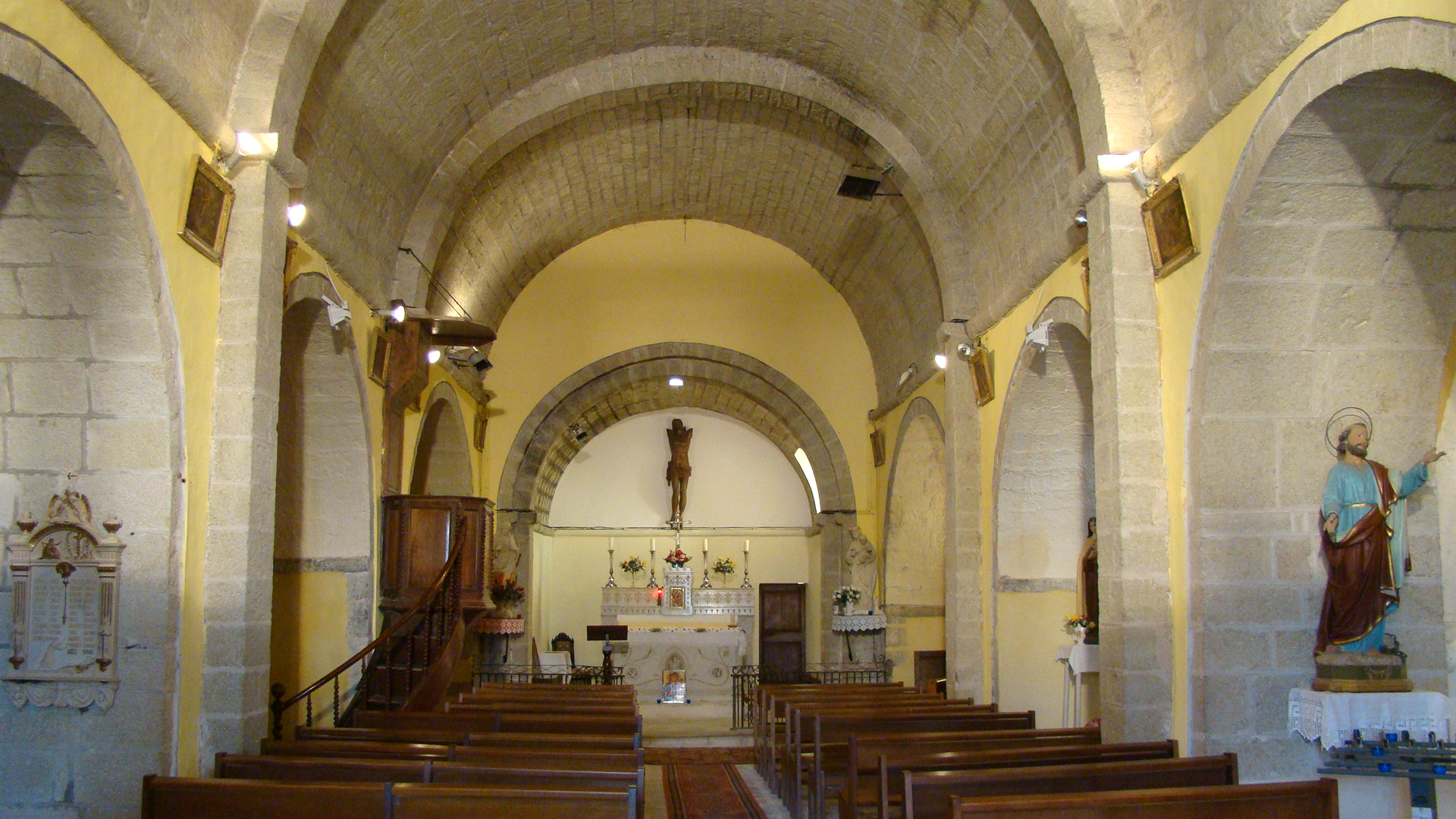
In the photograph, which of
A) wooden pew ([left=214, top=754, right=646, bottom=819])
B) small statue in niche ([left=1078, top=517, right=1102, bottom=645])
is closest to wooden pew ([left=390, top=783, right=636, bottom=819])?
wooden pew ([left=214, top=754, right=646, bottom=819])

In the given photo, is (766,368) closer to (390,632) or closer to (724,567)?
(724,567)

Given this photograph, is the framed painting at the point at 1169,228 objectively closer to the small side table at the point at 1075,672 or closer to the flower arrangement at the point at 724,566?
the small side table at the point at 1075,672

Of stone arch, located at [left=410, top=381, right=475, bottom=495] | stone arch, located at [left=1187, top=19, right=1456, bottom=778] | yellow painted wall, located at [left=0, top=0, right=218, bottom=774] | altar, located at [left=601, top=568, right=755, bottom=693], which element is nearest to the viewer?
yellow painted wall, located at [left=0, top=0, right=218, bottom=774]

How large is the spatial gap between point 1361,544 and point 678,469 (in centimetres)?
1422

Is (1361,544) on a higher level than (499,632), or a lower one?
higher

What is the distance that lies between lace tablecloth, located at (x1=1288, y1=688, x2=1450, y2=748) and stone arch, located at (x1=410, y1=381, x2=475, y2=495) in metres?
9.25

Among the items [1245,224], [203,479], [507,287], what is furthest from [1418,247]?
[507,287]

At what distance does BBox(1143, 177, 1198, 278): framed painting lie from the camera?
5.95 metres

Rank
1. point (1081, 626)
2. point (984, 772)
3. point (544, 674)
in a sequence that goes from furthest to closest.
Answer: point (544, 674) < point (1081, 626) < point (984, 772)

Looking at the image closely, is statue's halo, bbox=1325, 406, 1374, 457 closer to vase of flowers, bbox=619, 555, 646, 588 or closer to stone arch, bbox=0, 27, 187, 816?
stone arch, bbox=0, 27, 187, 816

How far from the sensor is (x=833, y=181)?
12680 mm

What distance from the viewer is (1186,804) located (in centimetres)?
449

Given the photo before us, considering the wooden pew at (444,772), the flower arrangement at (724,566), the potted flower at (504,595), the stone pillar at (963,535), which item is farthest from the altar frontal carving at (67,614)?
the flower arrangement at (724,566)

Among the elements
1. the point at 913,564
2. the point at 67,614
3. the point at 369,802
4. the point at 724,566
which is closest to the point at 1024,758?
the point at 369,802
